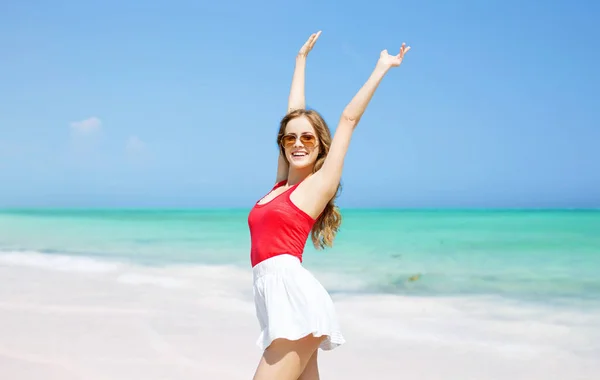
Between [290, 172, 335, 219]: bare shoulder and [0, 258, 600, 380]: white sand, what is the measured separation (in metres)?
2.78

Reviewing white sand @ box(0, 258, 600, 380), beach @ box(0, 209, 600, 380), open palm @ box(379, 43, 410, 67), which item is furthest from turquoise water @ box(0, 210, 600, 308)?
open palm @ box(379, 43, 410, 67)

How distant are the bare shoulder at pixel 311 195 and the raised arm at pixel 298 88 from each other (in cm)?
56

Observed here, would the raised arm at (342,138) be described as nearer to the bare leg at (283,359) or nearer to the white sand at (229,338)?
→ the bare leg at (283,359)

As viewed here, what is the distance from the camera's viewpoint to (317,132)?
3242 mm

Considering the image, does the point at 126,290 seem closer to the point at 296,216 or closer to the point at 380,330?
the point at 380,330

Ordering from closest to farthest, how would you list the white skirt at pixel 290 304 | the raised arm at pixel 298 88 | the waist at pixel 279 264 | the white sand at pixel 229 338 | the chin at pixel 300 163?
the white skirt at pixel 290 304, the waist at pixel 279 264, the chin at pixel 300 163, the raised arm at pixel 298 88, the white sand at pixel 229 338

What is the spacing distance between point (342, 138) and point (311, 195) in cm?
30

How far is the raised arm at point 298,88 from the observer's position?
3.64 metres

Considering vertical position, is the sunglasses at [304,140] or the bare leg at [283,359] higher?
the sunglasses at [304,140]

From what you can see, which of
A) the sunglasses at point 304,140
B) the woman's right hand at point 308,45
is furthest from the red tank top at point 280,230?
the woman's right hand at point 308,45

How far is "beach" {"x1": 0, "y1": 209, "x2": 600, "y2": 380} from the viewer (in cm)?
565

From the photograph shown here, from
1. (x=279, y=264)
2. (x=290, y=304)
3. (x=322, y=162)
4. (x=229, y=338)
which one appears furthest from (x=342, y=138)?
(x=229, y=338)

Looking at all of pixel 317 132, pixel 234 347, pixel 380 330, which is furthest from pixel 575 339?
pixel 317 132

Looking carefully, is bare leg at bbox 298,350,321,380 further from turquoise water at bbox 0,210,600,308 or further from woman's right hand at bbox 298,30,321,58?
turquoise water at bbox 0,210,600,308
